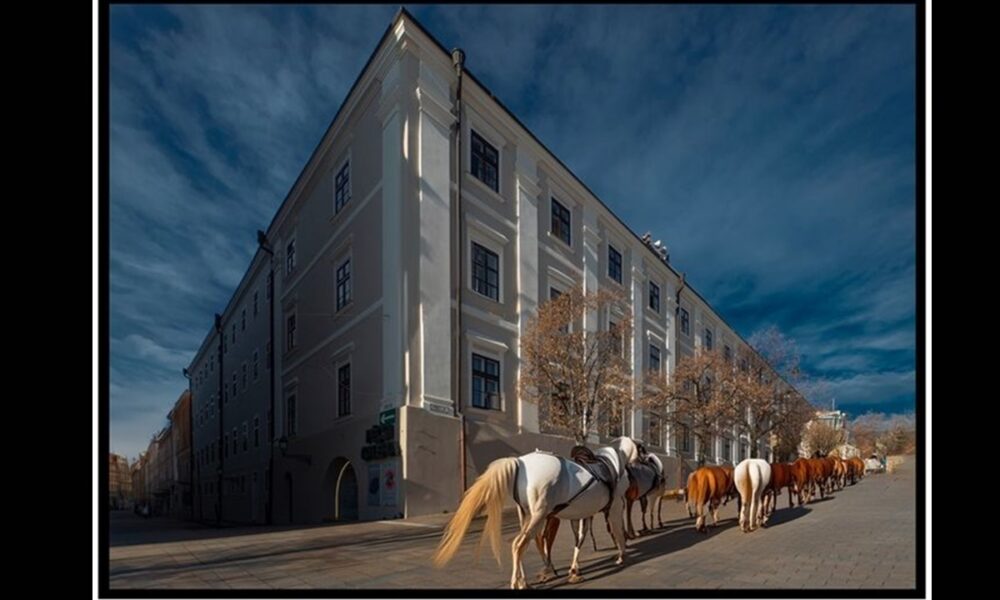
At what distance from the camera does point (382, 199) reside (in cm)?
1920

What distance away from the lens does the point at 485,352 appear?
20.8 metres

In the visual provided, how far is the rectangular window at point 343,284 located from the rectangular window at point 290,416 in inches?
269

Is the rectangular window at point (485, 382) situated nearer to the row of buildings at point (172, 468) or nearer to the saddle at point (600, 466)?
the saddle at point (600, 466)

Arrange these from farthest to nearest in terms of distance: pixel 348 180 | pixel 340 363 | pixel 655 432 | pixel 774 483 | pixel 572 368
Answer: pixel 655 432 → pixel 348 180 → pixel 340 363 → pixel 572 368 → pixel 774 483

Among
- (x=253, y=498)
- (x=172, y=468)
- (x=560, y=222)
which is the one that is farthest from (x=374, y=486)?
(x=172, y=468)

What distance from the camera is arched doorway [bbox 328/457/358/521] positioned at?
20250 mm

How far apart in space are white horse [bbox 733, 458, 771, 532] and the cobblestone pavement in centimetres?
35

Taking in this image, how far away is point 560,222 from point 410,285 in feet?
34.4

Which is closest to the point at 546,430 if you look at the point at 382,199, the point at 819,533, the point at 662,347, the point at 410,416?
the point at 410,416

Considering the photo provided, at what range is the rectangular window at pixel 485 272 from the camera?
69.1 ft

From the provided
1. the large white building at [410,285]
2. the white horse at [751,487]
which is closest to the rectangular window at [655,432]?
the large white building at [410,285]

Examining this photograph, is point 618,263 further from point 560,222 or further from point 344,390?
point 344,390
